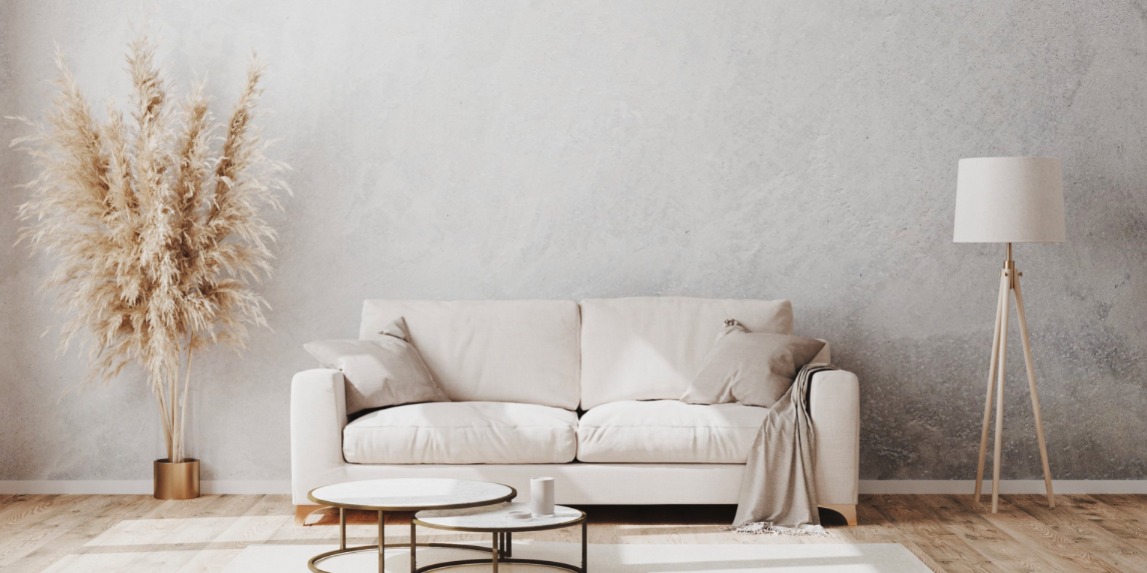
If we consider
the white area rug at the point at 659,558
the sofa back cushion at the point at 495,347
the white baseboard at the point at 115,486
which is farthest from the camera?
the white baseboard at the point at 115,486

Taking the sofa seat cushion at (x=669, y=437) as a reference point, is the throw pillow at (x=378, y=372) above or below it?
above

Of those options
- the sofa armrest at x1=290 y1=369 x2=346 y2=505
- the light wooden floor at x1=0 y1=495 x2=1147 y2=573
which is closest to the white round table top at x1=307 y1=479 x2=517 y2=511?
the light wooden floor at x1=0 y1=495 x2=1147 y2=573

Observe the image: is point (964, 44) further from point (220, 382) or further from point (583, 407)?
point (220, 382)

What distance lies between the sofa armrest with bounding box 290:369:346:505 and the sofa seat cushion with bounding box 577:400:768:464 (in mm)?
933

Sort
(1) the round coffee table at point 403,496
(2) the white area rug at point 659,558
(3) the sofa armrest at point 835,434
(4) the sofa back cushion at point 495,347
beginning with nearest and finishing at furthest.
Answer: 1. (1) the round coffee table at point 403,496
2. (2) the white area rug at point 659,558
3. (3) the sofa armrest at point 835,434
4. (4) the sofa back cushion at point 495,347

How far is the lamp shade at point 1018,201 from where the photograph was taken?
4.16 metres

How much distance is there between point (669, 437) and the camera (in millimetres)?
3840

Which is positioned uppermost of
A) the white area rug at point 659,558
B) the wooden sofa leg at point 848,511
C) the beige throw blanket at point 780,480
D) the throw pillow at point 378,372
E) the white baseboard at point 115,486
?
the throw pillow at point 378,372

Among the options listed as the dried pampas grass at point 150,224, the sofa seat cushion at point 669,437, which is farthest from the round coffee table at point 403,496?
the dried pampas grass at point 150,224

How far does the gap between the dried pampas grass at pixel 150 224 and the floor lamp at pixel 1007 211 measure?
9.82 feet

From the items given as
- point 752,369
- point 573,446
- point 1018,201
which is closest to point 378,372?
point 573,446

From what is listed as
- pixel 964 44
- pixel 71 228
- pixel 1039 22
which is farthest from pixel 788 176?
pixel 71 228

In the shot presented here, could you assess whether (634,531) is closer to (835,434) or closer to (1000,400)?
(835,434)

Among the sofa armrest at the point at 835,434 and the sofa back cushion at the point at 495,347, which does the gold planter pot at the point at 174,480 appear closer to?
the sofa back cushion at the point at 495,347
